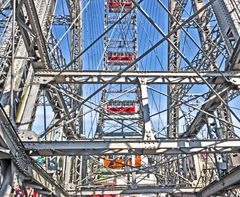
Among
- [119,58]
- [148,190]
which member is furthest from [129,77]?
[119,58]

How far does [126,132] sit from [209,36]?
32.1ft

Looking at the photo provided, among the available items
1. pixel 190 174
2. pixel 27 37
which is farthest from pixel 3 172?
pixel 190 174

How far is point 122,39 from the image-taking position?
20.2 metres

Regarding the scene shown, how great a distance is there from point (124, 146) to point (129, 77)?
229cm

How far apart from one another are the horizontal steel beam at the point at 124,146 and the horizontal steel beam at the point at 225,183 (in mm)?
1180

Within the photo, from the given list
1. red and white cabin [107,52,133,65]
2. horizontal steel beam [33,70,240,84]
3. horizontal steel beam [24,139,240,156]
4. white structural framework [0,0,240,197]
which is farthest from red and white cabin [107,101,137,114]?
horizontal steel beam [24,139,240,156]

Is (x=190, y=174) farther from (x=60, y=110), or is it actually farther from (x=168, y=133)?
(x=60, y=110)

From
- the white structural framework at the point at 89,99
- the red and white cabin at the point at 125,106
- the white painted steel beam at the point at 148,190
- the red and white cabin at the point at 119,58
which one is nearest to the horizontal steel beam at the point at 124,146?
the white structural framework at the point at 89,99

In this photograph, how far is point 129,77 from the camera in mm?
7695

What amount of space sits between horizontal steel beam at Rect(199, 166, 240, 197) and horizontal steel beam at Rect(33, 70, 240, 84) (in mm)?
2016

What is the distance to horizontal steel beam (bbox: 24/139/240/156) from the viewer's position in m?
5.75

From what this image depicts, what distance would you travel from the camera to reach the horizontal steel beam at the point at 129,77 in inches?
292

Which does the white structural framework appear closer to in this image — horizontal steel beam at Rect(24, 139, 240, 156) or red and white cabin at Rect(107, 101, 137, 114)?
horizontal steel beam at Rect(24, 139, 240, 156)

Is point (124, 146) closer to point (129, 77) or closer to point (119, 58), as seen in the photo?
point (129, 77)
